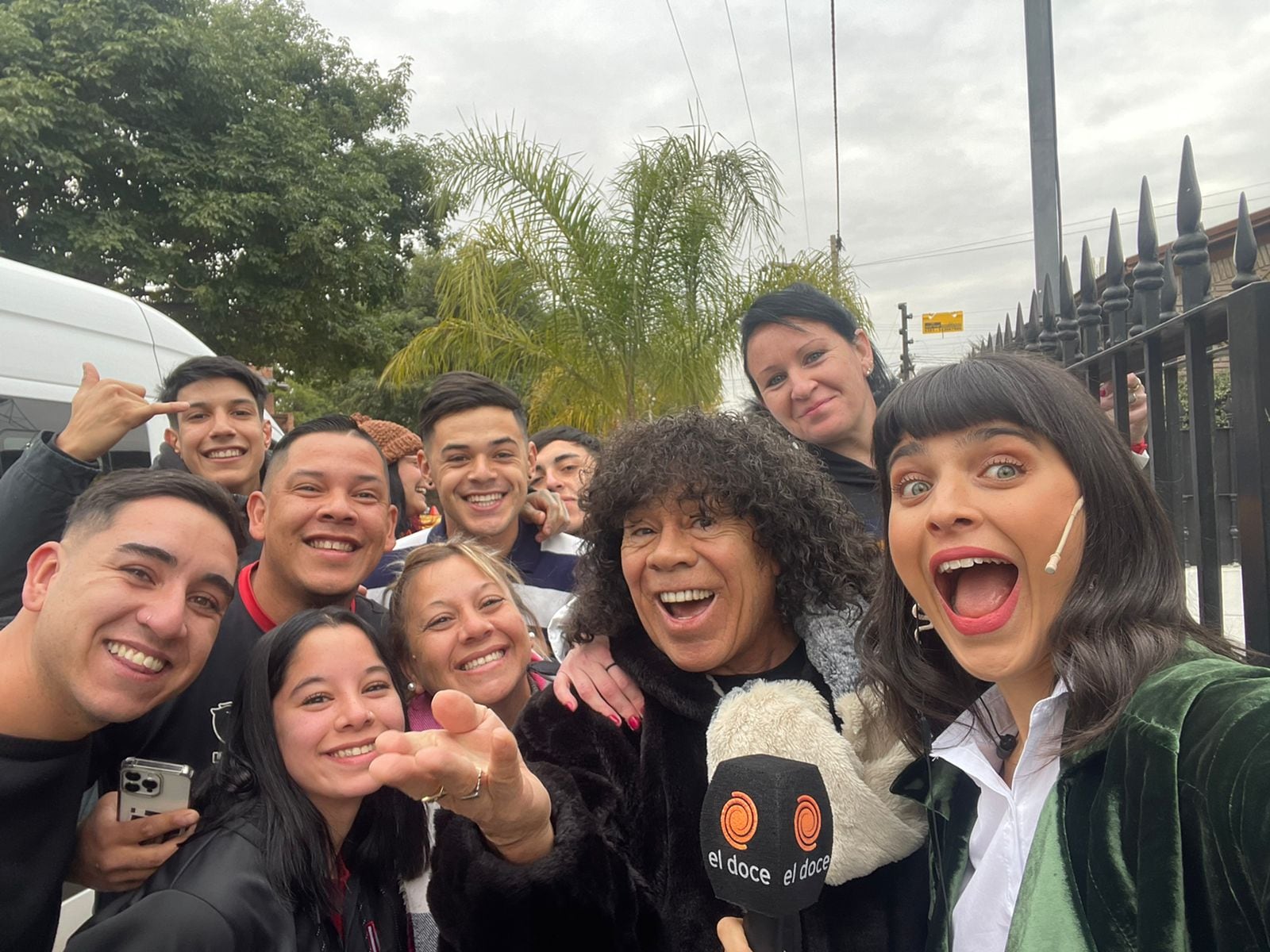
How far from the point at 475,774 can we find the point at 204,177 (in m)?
14.1

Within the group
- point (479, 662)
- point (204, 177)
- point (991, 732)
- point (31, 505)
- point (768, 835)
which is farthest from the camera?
point (204, 177)

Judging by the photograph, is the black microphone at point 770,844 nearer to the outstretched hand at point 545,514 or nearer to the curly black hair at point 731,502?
the curly black hair at point 731,502

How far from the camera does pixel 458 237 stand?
8.29m

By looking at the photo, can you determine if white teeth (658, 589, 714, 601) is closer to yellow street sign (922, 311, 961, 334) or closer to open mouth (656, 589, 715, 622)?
open mouth (656, 589, 715, 622)

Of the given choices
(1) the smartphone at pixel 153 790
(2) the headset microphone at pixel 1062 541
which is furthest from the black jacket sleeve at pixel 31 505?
(2) the headset microphone at pixel 1062 541

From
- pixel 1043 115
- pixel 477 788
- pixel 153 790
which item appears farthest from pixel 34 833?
pixel 1043 115

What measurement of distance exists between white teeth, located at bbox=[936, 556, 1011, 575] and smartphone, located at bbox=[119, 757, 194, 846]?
5.33 ft

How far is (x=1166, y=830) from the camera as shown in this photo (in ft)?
3.73

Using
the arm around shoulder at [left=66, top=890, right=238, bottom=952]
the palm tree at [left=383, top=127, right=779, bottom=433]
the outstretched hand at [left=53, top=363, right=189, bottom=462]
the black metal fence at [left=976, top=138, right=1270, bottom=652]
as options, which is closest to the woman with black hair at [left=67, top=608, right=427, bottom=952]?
the arm around shoulder at [left=66, top=890, right=238, bottom=952]

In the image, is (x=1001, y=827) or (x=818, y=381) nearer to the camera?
(x=1001, y=827)

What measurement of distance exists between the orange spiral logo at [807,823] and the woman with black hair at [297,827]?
1.14 meters

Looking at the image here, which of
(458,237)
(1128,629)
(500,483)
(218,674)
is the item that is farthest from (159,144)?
(1128,629)

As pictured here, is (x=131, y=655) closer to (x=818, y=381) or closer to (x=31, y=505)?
(x=31, y=505)

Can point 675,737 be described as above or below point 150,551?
below
